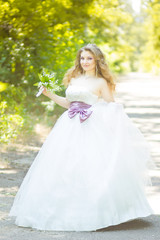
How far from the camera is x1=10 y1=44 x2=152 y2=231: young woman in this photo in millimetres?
4754

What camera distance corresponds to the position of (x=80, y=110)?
525 cm

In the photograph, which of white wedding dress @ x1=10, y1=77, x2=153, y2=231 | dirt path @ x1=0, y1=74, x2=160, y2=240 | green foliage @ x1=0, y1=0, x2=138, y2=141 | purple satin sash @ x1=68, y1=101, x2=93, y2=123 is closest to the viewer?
dirt path @ x1=0, y1=74, x2=160, y2=240

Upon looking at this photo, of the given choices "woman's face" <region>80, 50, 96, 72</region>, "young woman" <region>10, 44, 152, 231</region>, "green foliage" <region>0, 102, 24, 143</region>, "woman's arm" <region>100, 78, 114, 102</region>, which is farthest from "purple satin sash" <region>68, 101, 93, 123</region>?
"green foliage" <region>0, 102, 24, 143</region>

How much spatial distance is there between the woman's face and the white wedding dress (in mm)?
287

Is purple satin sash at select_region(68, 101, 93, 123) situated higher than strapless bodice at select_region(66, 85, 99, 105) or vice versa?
strapless bodice at select_region(66, 85, 99, 105)

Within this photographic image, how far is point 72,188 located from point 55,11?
7028mm

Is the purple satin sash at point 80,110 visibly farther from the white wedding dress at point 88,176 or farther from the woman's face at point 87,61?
the woman's face at point 87,61

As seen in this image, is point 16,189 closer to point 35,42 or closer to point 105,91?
point 105,91

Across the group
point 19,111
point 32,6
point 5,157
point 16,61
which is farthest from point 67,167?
point 16,61

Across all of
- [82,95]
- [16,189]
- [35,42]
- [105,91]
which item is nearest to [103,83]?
[105,91]

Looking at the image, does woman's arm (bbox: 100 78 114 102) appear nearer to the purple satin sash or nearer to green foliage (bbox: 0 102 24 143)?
the purple satin sash

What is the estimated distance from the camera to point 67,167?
495 cm

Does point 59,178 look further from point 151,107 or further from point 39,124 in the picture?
point 151,107

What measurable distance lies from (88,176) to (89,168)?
0.09 m
